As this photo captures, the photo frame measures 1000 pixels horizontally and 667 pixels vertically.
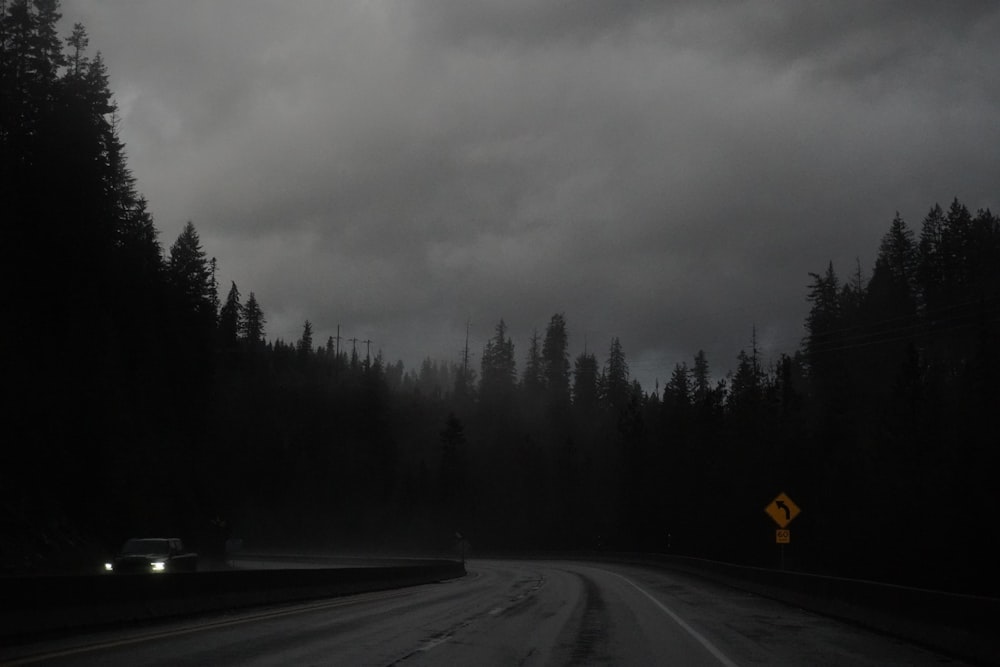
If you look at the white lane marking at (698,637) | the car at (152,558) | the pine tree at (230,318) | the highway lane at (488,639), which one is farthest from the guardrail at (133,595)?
the pine tree at (230,318)

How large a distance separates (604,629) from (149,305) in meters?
53.0

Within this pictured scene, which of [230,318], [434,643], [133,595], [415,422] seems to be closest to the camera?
[434,643]

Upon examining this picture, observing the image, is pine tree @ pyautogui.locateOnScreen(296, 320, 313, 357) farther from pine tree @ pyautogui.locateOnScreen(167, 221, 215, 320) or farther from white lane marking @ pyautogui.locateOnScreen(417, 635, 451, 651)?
white lane marking @ pyautogui.locateOnScreen(417, 635, 451, 651)

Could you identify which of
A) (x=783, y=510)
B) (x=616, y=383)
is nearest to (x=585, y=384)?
(x=616, y=383)

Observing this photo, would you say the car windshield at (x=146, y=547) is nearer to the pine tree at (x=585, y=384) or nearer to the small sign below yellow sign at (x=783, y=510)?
the small sign below yellow sign at (x=783, y=510)

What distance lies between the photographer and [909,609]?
648 inches

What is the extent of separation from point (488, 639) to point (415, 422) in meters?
170

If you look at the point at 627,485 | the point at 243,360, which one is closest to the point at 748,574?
the point at 627,485

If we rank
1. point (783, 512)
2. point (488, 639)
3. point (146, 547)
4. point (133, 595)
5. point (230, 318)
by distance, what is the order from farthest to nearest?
point (230, 318) → point (783, 512) → point (146, 547) → point (133, 595) → point (488, 639)

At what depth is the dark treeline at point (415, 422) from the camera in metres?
47.4

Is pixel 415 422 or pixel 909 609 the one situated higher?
pixel 415 422

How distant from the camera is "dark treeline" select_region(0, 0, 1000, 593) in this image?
4738 centimetres

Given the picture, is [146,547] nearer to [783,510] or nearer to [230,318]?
[783,510]

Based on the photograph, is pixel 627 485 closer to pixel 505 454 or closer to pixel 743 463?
pixel 743 463
